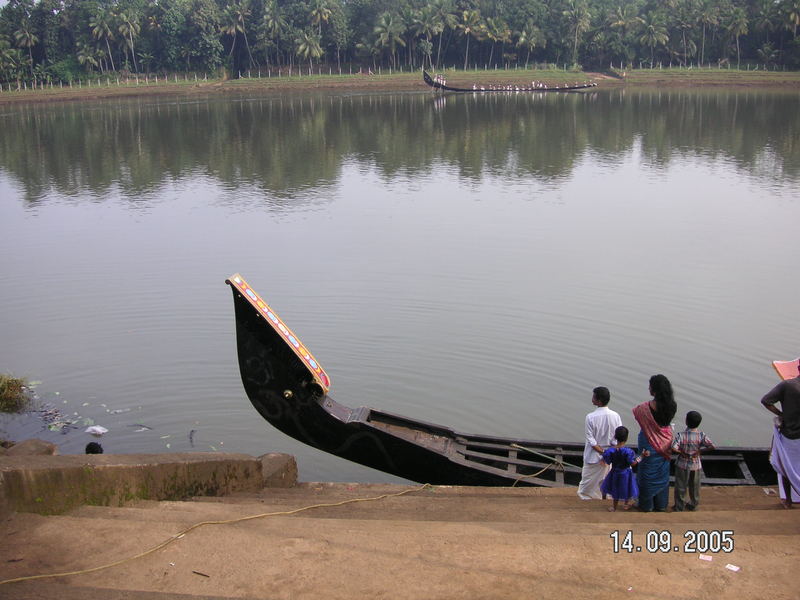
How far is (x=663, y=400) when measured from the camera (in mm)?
5500

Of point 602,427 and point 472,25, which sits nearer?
point 602,427

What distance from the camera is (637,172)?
26.3 m

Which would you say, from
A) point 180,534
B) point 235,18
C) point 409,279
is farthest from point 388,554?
point 235,18

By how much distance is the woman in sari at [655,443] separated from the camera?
5.51m

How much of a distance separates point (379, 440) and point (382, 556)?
271 cm


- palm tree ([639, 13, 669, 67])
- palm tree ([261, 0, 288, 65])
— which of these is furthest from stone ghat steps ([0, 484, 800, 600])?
palm tree ([639, 13, 669, 67])

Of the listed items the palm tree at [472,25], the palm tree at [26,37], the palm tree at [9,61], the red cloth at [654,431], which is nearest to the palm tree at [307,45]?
the palm tree at [472,25]

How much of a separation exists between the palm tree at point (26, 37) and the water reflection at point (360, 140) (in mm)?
17121

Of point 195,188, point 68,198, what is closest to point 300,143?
point 195,188

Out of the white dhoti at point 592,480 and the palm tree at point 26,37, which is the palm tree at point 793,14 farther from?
the white dhoti at point 592,480

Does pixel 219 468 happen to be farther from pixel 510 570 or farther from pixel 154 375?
pixel 154 375

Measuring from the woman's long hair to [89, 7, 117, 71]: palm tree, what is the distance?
71.9 m

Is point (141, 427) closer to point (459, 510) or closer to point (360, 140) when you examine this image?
point (459, 510)

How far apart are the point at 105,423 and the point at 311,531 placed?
218 inches
